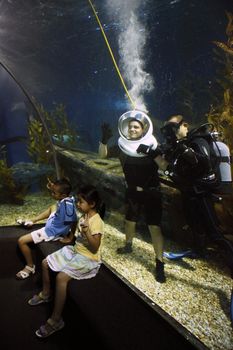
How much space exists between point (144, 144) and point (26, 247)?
249 centimetres

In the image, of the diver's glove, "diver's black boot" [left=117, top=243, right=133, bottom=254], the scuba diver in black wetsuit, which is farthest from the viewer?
"diver's black boot" [left=117, top=243, right=133, bottom=254]

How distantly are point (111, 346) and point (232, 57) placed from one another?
27.2ft

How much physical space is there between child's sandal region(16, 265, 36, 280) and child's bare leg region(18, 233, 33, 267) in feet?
0.17

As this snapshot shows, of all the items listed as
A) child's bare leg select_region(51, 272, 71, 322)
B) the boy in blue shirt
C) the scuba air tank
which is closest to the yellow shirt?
child's bare leg select_region(51, 272, 71, 322)

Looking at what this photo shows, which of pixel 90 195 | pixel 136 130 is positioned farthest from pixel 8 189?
pixel 90 195

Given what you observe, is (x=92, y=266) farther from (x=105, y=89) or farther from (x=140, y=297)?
(x=105, y=89)

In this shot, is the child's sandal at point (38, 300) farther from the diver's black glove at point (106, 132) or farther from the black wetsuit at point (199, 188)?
the diver's black glove at point (106, 132)

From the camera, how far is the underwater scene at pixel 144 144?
3.52 meters

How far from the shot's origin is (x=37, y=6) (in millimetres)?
10211

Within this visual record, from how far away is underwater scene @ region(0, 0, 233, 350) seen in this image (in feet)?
11.6

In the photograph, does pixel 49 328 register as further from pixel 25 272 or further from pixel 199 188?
pixel 199 188

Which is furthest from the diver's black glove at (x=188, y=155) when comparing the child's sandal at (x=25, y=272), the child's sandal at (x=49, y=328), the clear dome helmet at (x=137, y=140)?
the child's sandal at (x=25, y=272)

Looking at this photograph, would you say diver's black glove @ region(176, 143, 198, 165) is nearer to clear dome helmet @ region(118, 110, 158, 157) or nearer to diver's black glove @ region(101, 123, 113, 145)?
clear dome helmet @ region(118, 110, 158, 157)

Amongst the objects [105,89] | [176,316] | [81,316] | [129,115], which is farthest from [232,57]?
[105,89]
